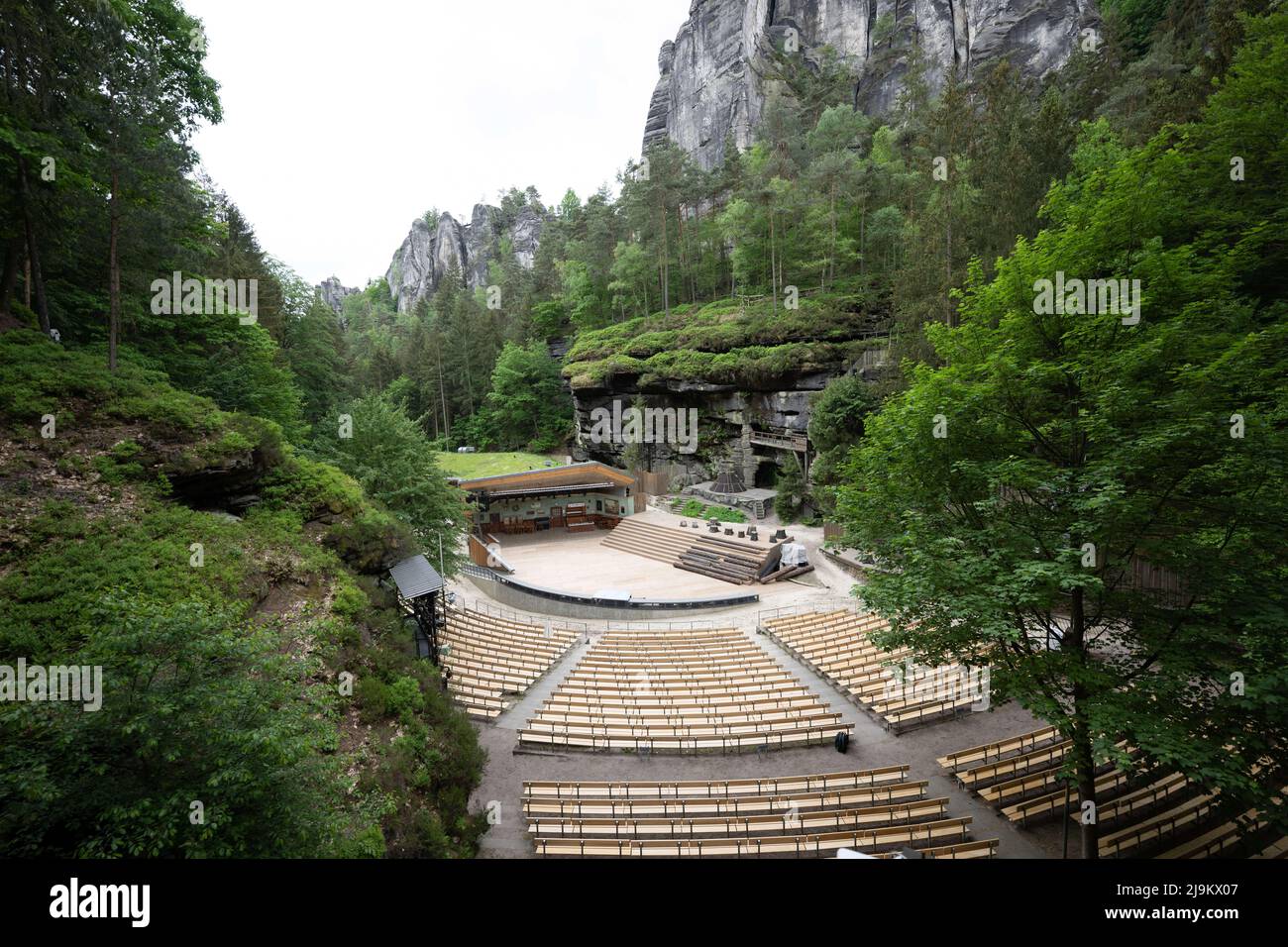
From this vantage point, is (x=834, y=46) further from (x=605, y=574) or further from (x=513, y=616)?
(x=513, y=616)

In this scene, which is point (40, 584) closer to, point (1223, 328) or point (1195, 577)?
point (1195, 577)

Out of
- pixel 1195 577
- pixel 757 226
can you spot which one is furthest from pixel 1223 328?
pixel 757 226

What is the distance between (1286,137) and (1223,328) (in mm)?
5648

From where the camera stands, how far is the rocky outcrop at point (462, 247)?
9019 centimetres

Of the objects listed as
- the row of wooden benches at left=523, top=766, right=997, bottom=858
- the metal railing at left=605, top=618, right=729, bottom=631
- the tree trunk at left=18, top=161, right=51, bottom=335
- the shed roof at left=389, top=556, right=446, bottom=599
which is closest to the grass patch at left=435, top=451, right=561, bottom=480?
the metal railing at left=605, top=618, right=729, bottom=631

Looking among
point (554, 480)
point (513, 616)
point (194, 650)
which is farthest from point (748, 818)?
point (554, 480)

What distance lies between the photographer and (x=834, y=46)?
6072cm

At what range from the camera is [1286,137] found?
32.1 feet

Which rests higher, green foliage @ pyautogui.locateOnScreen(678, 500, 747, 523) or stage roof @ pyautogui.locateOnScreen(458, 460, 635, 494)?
stage roof @ pyautogui.locateOnScreen(458, 460, 635, 494)

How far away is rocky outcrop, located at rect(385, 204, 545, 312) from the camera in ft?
296

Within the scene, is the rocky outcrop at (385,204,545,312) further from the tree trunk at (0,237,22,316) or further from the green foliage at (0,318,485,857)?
the green foliage at (0,318,485,857)

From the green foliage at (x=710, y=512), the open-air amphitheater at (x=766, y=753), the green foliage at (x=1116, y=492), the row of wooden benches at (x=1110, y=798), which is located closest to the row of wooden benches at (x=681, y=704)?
the open-air amphitheater at (x=766, y=753)

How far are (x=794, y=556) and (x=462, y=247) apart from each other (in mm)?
96962

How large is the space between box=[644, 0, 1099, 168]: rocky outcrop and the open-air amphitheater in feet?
178
